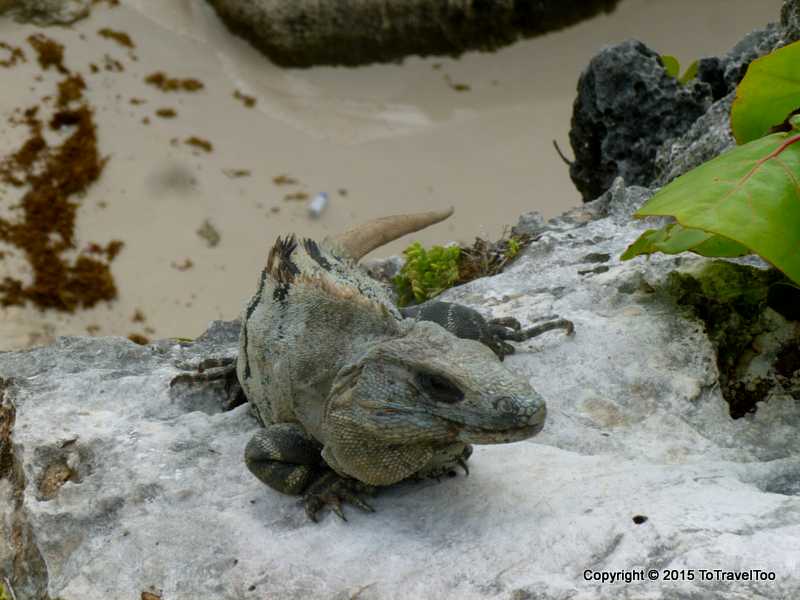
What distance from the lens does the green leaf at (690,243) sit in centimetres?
279

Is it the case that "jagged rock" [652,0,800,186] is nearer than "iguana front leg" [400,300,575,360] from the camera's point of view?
No

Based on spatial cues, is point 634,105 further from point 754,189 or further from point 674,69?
point 754,189

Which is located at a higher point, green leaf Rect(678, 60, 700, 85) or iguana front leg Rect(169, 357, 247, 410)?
green leaf Rect(678, 60, 700, 85)

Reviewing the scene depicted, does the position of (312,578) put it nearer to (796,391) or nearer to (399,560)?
(399,560)

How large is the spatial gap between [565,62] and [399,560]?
632cm

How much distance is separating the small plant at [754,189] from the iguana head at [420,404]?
705 millimetres

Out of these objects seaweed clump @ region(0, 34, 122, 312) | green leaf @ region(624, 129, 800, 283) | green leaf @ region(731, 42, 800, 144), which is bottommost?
seaweed clump @ region(0, 34, 122, 312)

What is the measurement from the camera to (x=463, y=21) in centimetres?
772

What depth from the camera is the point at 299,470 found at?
2.57 meters

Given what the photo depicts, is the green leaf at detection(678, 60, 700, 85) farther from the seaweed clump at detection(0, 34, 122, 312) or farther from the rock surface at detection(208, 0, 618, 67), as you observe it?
the seaweed clump at detection(0, 34, 122, 312)

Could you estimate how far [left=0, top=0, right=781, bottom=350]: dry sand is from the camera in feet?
21.2

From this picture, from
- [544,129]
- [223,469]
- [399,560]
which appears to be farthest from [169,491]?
[544,129]

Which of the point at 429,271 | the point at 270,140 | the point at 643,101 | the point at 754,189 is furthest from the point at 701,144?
the point at 270,140

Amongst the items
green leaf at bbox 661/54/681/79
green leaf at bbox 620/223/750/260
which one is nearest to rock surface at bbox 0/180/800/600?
green leaf at bbox 620/223/750/260
